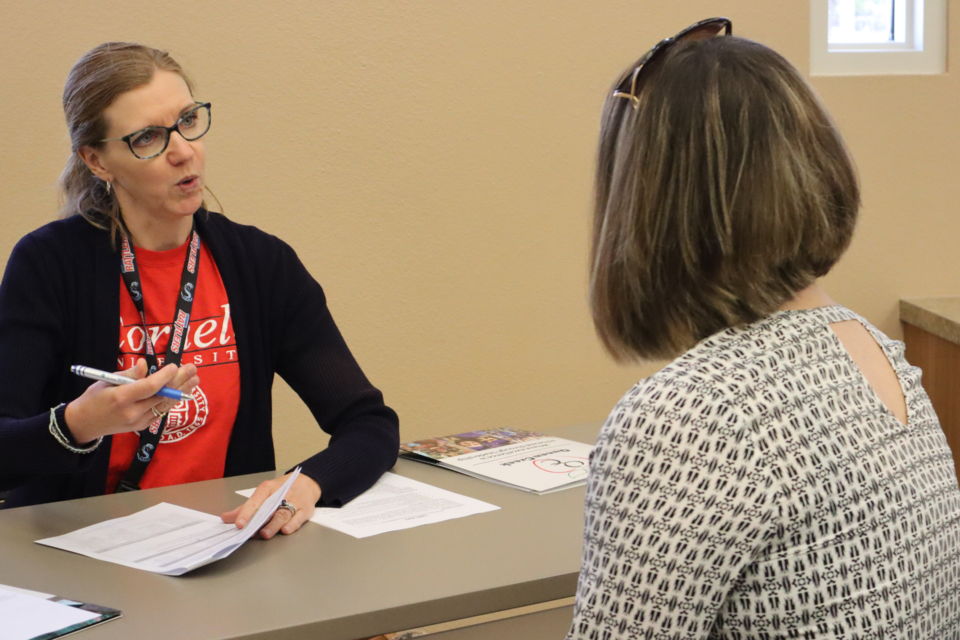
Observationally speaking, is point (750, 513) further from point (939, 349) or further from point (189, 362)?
point (939, 349)

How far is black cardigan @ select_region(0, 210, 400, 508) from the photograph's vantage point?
1483 millimetres

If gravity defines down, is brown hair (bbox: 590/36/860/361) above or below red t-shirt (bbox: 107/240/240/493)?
above

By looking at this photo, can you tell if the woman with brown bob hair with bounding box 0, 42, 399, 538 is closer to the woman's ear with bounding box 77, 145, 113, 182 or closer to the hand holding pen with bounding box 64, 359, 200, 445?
the woman's ear with bounding box 77, 145, 113, 182

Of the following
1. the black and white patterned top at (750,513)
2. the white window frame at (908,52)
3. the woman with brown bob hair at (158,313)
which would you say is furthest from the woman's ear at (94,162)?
the white window frame at (908,52)

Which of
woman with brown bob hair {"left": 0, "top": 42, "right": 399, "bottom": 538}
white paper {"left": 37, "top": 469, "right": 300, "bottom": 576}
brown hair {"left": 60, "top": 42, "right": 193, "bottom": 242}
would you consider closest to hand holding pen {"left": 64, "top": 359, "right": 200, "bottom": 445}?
white paper {"left": 37, "top": 469, "right": 300, "bottom": 576}

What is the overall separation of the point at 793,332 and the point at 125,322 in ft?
4.23

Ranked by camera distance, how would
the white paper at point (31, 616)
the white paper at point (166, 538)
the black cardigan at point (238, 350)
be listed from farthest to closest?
the black cardigan at point (238, 350), the white paper at point (166, 538), the white paper at point (31, 616)

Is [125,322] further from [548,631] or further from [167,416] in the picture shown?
[548,631]

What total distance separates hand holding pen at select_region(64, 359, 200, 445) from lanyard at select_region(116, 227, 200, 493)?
281 millimetres

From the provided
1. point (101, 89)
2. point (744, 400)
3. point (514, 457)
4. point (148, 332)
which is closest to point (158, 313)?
point (148, 332)

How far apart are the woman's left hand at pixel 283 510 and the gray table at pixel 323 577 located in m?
0.02

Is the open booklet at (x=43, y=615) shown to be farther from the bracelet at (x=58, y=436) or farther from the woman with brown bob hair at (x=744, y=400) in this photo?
the woman with brown bob hair at (x=744, y=400)

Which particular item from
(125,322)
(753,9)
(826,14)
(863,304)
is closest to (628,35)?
(753,9)

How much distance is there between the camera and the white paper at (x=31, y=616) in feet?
3.19
